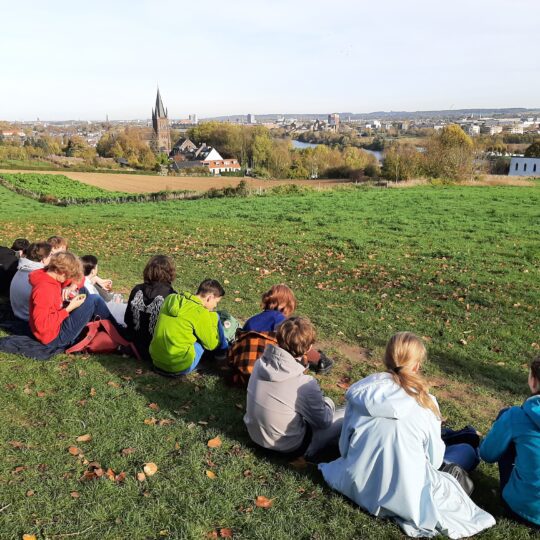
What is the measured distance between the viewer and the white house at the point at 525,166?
264 feet

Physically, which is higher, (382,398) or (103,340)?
(382,398)

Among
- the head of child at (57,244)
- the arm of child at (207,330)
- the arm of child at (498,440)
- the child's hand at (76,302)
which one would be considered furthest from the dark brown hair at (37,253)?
the arm of child at (498,440)

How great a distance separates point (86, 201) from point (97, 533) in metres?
35.3

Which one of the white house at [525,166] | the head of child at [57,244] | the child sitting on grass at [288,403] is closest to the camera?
the child sitting on grass at [288,403]

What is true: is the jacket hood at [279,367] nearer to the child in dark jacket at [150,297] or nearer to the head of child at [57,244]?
the child in dark jacket at [150,297]

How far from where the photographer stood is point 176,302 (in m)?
5.75

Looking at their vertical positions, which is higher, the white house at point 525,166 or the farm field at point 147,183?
the farm field at point 147,183

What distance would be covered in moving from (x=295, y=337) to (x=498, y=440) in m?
1.82

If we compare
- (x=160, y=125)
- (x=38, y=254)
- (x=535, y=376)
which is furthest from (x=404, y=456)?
(x=160, y=125)

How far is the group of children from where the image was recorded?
144 inches

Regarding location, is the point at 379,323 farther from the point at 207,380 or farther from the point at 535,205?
the point at 535,205

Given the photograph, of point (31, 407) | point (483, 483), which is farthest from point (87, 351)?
point (483, 483)

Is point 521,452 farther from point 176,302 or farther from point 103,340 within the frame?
point 103,340

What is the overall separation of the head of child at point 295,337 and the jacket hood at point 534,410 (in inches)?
70.7
